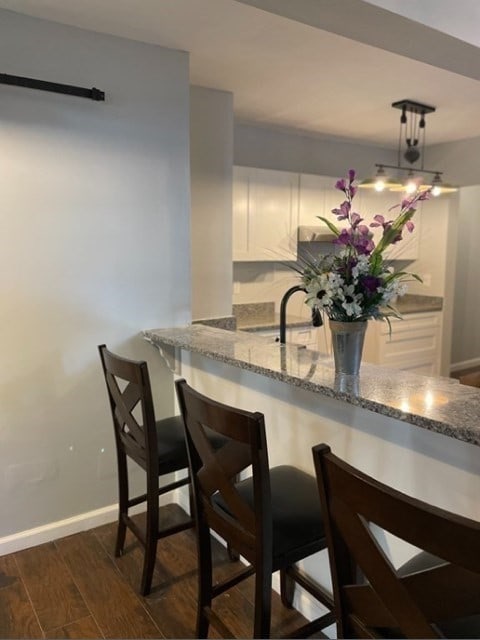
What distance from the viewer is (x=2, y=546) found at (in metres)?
2.34

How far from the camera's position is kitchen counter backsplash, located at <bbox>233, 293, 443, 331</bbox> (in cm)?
380

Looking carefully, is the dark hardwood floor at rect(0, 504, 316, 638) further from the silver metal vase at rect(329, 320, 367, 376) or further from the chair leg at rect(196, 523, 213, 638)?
the silver metal vase at rect(329, 320, 367, 376)

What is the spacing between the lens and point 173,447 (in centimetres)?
214

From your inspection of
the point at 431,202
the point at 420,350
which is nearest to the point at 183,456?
the point at 420,350

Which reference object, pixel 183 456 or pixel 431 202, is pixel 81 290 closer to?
pixel 183 456

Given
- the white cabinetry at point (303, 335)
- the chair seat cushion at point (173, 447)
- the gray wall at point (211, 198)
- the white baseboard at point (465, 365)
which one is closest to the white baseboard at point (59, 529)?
the chair seat cushion at point (173, 447)

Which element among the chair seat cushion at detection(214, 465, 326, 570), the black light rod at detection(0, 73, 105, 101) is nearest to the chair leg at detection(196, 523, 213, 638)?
the chair seat cushion at detection(214, 465, 326, 570)

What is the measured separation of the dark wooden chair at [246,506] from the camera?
1355mm

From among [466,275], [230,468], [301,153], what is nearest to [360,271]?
[230,468]

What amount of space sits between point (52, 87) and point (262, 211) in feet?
6.56

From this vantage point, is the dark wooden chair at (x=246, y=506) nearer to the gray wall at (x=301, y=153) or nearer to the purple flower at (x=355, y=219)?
the purple flower at (x=355, y=219)

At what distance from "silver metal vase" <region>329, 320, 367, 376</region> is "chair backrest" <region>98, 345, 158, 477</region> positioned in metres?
0.74

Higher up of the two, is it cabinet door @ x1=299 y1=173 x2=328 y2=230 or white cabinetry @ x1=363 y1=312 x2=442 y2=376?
cabinet door @ x1=299 y1=173 x2=328 y2=230

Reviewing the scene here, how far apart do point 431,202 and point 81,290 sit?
4.03m
